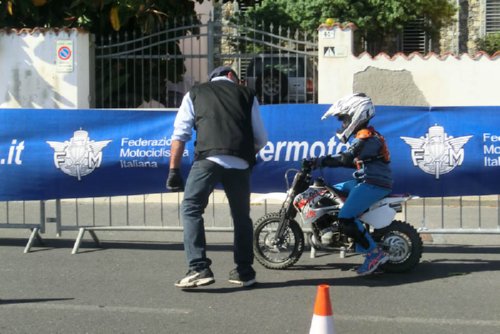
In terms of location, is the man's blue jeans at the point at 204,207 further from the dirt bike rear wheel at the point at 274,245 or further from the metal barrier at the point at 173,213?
the metal barrier at the point at 173,213

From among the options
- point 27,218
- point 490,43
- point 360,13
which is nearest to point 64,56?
point 27,218

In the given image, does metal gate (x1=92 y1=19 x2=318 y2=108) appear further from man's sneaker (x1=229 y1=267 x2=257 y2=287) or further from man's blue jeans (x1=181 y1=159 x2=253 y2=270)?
man's sneaker (x1=229 y1=267 x2=257 y2=287)

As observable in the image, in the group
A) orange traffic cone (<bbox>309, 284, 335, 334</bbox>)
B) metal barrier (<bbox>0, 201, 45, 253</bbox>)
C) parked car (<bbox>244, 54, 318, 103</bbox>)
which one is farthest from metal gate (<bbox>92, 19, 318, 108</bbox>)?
orange traffic cone (<bbox>309, 284, 335, 334</bbox>)

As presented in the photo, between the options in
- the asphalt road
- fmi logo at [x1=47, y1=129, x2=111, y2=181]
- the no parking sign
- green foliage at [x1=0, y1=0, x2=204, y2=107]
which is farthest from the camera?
green foliage at [x1=0, y1=0, x2=204, y2=107]

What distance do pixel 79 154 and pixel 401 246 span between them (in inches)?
130

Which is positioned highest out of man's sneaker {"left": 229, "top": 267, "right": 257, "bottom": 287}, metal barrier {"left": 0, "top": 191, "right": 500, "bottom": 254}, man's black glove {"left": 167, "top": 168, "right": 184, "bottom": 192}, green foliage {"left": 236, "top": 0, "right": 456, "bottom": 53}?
green foliage {"left": 236, "top": 0, "right": 456, "bottom": 53}

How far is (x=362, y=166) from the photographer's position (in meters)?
7.09

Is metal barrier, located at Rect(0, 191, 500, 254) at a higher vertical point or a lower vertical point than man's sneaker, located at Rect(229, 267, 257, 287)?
higher

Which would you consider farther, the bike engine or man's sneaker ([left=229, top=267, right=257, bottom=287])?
the bike engine

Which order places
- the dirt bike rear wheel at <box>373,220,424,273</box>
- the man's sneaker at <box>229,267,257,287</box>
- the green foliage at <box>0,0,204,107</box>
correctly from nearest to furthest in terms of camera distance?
the man's sneaker at <box>229,267,257,287</box> < the dirt bike rear wheel at <box>373,220,424,273</box> < the green foliage at <box>0,0,204,107</box>

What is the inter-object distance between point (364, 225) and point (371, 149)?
0.70 m

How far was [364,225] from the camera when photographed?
7.19 meters

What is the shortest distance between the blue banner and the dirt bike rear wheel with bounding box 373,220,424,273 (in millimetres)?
922

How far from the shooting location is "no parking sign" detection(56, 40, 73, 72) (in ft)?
40.9
